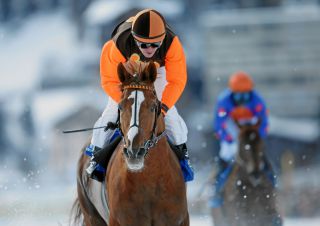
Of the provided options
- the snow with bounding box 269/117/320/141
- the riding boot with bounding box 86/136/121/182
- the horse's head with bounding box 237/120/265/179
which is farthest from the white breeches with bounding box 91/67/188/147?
the snow with bounding box 269/117/320/141

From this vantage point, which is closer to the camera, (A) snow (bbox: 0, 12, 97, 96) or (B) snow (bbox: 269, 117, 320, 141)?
(B) snow (bbox: 269, 117, 320, 141)

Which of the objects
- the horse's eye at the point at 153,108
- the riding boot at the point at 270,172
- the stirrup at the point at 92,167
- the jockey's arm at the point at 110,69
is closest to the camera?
the horse's eye at the point at 153,108

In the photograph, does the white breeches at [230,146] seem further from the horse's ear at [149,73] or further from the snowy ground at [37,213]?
the horse's ear at [149,73]

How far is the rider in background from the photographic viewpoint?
10.2 metres

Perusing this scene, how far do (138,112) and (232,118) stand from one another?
5.39m

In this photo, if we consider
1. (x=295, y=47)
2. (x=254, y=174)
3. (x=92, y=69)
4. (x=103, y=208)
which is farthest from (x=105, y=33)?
(x=103, y=208)

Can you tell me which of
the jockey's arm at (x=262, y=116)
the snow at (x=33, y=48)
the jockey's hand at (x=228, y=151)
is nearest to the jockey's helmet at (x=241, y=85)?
the jockey's arm at (x=262, y=116)

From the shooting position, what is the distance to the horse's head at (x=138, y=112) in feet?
17.0

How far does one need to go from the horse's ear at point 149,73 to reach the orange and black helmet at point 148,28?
368 millimetres

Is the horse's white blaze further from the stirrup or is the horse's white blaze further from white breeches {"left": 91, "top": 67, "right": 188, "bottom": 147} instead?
the stirrup

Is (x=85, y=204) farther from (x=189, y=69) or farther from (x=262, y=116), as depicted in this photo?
(x=189, y=69)

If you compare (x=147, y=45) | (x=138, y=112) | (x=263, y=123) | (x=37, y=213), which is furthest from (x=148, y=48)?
(x=37, y=213)

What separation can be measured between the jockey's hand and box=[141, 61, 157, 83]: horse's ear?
478 cm

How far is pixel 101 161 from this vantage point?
20.1 feet
